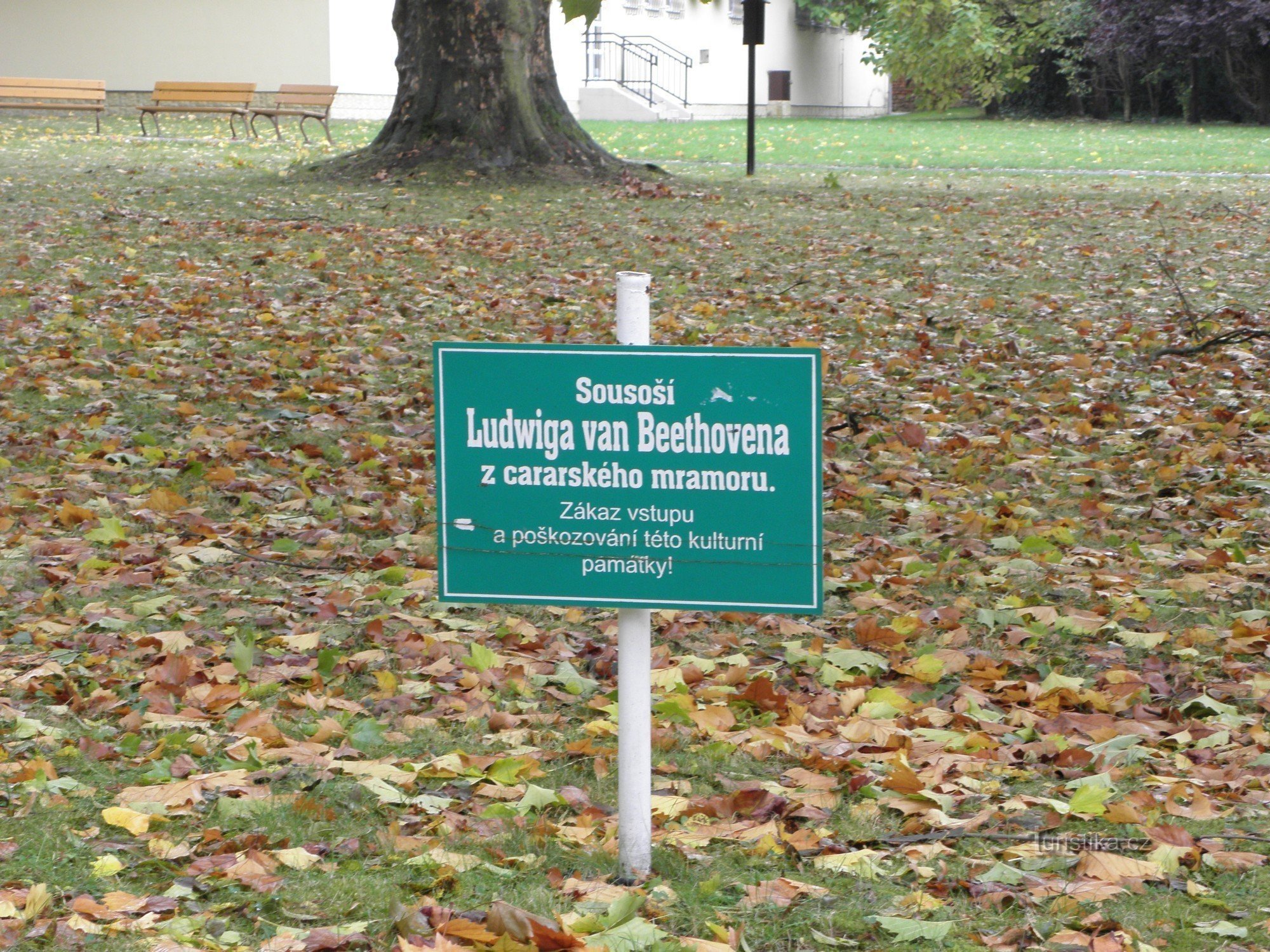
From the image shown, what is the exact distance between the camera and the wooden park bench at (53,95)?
25344mm

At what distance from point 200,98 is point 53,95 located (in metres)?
3.30

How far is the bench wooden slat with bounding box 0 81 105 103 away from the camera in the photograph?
26.2 meters

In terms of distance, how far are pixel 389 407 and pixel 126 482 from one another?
1610 mm

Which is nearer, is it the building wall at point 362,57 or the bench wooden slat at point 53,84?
the bench wooden slat at point 53,84

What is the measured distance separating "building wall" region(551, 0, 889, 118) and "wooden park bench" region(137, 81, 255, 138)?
9449mm

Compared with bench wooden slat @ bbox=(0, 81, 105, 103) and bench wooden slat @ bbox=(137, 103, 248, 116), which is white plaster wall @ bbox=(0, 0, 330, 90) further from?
bench wooden slat @ bbox=(137, 103, 248, 116)

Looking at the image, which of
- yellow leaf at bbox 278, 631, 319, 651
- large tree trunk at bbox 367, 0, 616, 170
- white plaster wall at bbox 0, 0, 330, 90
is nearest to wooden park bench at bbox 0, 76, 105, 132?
white plaster wall at bbox 0, 0, 330, 90

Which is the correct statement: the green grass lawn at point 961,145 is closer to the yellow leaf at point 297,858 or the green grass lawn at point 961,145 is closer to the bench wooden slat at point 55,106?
the bench wooden slat at point 55,106

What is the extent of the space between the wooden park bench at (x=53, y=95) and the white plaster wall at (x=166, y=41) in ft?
12.0

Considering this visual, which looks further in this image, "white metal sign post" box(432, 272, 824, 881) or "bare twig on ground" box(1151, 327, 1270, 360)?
"bare twig on ground" box(1151, 327, 1270, 360)

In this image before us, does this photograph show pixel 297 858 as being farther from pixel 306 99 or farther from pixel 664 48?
pixel 664 48

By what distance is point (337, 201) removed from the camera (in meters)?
14.9

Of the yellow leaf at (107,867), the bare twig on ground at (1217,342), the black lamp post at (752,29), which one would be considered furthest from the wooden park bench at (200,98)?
the yellow leaf at (107,867)

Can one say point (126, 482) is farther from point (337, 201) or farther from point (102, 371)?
→ point (337, 201)
